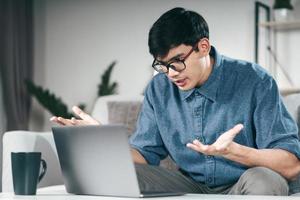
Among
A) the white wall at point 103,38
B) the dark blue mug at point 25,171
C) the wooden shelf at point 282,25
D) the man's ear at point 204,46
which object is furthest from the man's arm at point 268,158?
the white wall at point 103,38

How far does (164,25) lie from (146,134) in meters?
0.41

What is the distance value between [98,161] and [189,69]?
0.54m

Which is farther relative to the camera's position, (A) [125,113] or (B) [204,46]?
(A) [125,113]

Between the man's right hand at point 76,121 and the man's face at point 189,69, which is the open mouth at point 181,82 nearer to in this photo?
the man's face at point 189,69

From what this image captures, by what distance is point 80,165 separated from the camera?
5.25ft

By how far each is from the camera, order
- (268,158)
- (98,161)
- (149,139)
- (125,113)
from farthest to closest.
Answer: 1. (125,113)
2. (149,139)
3. (268,158)
4. (98,161)

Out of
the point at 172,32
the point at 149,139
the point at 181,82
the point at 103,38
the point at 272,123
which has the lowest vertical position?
the point at 103,38

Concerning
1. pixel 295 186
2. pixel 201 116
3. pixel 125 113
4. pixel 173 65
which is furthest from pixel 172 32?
pixel 125 113

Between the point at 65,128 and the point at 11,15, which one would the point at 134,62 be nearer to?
the point at 11,15

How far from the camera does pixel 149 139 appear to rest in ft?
6.96

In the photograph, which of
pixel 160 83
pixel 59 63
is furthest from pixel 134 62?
pixel 160 83

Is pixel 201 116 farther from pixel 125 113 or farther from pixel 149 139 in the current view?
pixel 125 113

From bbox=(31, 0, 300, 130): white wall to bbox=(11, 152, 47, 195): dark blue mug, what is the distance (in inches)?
134

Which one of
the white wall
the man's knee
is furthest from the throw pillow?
the white wall
